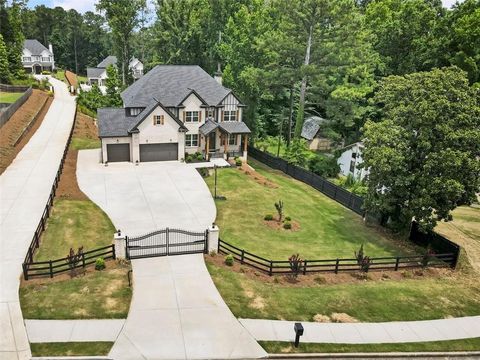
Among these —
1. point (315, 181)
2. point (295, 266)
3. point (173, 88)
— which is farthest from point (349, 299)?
point (173, 88)

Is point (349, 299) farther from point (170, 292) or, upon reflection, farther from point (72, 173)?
point (72, 173)

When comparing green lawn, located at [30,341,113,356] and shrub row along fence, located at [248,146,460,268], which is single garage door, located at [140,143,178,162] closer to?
shrub row along fence, located at [248,146,460,268]

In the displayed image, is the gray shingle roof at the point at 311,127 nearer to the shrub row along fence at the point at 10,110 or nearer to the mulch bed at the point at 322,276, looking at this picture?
the mulch bed at the point at 322,276

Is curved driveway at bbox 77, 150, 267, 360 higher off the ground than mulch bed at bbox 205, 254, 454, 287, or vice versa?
curved driveway at bbox 77, 150, 267, 360

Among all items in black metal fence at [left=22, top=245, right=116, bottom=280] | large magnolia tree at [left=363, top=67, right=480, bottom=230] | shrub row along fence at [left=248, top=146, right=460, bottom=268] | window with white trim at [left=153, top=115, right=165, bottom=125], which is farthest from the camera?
window with white trim at [left=153, top=115, right=165, bottom=125]

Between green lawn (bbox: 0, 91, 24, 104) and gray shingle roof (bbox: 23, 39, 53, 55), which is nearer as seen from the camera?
green lawn (bbox: 0, 91, 24, 104)

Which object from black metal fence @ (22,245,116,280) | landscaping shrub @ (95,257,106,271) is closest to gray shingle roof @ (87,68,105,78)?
black metal fence @ (22,245,116,280)

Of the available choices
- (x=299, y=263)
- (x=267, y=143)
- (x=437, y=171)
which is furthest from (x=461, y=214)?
(x=267, y=143)
